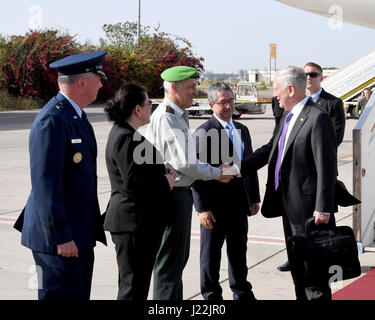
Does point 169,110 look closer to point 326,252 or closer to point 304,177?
point 304,177

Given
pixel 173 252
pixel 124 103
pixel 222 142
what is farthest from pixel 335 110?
pixel 124 103

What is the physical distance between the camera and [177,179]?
4363mm

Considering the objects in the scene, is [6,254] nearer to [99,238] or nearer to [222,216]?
[222,216]

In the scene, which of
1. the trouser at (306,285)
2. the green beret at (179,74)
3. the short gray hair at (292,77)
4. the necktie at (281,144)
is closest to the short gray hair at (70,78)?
the green beret at (179,74)

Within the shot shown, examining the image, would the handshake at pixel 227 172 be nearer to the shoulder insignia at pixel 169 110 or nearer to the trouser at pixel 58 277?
the shoulder insignia at pixel 169 110

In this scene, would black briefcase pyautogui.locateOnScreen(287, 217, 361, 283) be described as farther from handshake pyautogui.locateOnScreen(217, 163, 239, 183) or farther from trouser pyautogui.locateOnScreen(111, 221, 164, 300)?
trouser pyautogui.locateOnScreen(111, 221, 164, 300)

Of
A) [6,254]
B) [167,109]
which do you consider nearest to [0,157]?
[6,254]

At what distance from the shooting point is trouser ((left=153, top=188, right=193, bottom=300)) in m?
4.26

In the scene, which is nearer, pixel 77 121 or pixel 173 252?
pixel 77 121

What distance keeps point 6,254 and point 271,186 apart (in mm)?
3225

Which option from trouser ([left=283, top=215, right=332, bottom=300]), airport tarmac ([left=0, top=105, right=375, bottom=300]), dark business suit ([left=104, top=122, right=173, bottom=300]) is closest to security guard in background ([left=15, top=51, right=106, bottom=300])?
dark business suit ([left=104, top=122, right=173, bottom=300])

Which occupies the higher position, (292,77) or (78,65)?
(78,65)

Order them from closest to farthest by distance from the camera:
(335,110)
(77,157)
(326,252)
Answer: (77,157) → (326,252) → (335,110)

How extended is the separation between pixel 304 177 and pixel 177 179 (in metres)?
0.90
